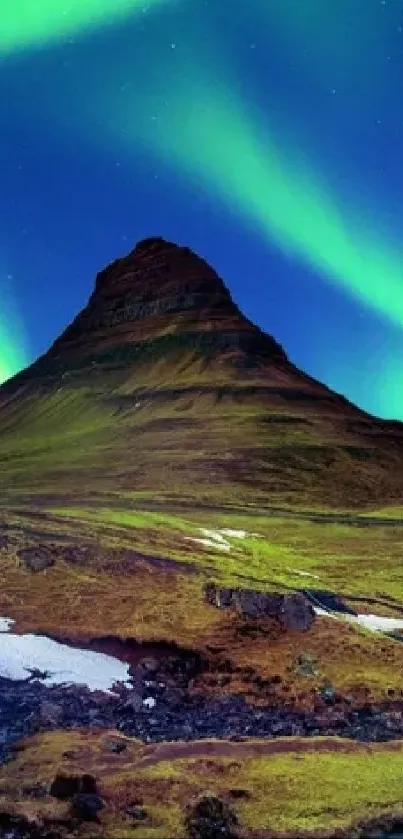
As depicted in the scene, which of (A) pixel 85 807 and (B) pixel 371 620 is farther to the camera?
(B) pixel 371 620

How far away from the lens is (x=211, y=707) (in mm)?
47688

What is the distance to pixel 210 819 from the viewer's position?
3094 cm

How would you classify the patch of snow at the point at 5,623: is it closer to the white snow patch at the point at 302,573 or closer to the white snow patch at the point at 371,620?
the white snow patch at the point at 371,620

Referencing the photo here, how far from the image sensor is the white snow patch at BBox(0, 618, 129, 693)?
48.2 meters

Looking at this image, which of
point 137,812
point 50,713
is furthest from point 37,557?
point 137,812

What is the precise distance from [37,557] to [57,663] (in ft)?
86.2

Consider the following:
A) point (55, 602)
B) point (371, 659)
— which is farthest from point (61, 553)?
point (371, 659)

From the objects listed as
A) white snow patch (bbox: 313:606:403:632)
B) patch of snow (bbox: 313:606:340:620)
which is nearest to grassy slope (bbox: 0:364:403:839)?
patch of snow (bbox: 313:606:340:620)

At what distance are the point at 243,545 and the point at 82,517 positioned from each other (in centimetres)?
Result: 2316

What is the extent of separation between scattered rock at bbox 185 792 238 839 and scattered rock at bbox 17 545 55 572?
43.7 meters

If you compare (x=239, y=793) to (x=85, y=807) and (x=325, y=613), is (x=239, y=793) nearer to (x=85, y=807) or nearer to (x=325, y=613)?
(x=85, y=807)

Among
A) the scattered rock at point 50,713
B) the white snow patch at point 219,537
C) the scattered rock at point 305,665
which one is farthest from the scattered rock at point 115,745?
the white snow patch at point 219,537

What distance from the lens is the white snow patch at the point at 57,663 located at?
48.2 m

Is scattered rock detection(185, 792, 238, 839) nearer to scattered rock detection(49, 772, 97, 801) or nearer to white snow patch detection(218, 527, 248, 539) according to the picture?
scattered rock detection(49, 772, 97, 801)
